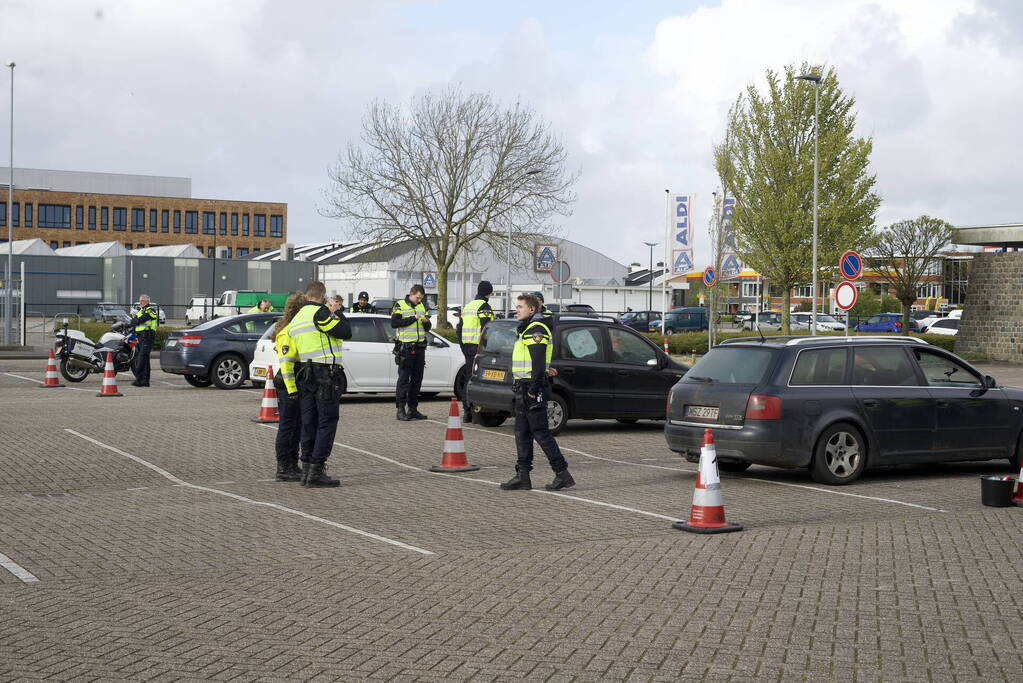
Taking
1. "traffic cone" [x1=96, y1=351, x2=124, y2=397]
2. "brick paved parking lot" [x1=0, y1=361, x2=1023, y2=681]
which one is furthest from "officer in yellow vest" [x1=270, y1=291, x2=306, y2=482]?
"traffic cone" [x1=96, y1=351, x2=124, y2=397]

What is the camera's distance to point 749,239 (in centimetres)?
4691

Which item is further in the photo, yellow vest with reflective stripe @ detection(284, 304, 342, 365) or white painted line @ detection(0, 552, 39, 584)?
yellow vest with reflective stripe @ detection(284, 304, 342, 365)

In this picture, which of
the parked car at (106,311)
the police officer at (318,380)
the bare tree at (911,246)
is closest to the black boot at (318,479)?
the police officer at (318,380)

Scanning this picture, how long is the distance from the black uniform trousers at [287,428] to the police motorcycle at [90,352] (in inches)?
538

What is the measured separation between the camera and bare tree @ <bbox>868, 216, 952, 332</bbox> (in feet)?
182

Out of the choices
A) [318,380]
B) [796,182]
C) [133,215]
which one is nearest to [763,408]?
[318,380]

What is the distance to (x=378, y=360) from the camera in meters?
20.2

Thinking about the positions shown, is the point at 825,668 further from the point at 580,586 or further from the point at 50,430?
the point at 50,430

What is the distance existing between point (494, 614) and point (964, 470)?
831cm

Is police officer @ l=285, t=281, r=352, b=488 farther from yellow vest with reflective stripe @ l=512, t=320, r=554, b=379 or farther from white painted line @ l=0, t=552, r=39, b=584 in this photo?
white painted line @ l=0, t=552, r=39, b=584

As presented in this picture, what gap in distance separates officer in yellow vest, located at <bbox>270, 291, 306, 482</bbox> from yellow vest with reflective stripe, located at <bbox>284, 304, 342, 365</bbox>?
12cm

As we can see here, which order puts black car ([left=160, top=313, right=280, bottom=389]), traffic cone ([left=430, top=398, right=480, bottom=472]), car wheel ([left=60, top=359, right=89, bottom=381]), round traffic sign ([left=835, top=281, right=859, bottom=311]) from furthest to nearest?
car wheel ([left=60, top=359, right=89, bottom=381]), round traffic sign ([left=835, top=281, right=859, bottom=311]), black car ([left=160, top=313, right=280, bottom=389]), traffic cone ([left=430, top=398, right=480, bottom=472])

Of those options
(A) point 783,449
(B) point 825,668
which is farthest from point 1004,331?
(B) point 825,668

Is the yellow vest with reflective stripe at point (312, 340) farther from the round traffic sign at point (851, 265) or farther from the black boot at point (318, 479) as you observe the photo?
the round traffic sign at point (851, 265)
